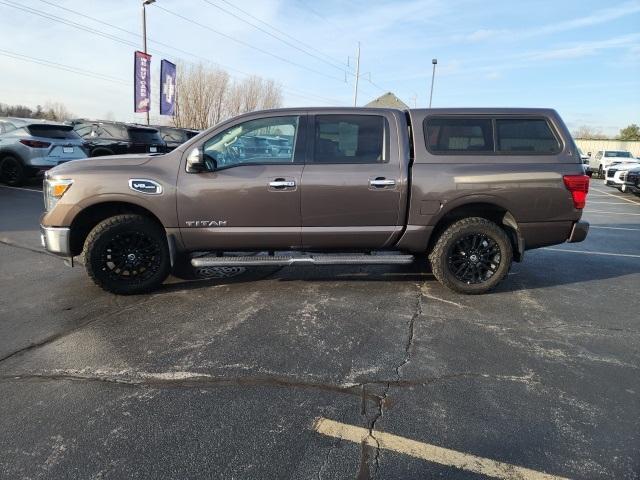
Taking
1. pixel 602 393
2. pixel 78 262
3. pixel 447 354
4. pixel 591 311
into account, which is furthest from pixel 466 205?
pixel 78 262

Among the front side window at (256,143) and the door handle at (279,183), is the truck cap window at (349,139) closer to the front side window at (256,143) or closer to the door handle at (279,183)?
the front side window at (256,143)

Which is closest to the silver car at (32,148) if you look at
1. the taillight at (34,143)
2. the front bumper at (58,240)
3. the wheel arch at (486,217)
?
the taillight at (34,143)

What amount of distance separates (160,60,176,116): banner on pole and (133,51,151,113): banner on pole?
1858 millimetres

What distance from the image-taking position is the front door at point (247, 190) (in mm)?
4492

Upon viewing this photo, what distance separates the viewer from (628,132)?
58.9 m

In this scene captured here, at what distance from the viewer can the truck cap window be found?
15.3ft

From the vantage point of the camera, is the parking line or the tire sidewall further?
the tire sidewall

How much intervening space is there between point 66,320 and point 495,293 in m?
4.37

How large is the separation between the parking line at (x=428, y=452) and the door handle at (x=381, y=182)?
2.61m

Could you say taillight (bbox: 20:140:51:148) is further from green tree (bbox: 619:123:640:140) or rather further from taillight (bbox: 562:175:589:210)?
green tree (bbox: 619:123:640:140)

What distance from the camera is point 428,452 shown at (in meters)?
2.34

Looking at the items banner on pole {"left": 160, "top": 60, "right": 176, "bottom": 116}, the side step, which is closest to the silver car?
the side step

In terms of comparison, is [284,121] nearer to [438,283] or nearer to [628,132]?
[438,283]

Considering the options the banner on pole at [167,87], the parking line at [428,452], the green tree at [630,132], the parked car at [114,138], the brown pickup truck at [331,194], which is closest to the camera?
the parking line at [428,452]
